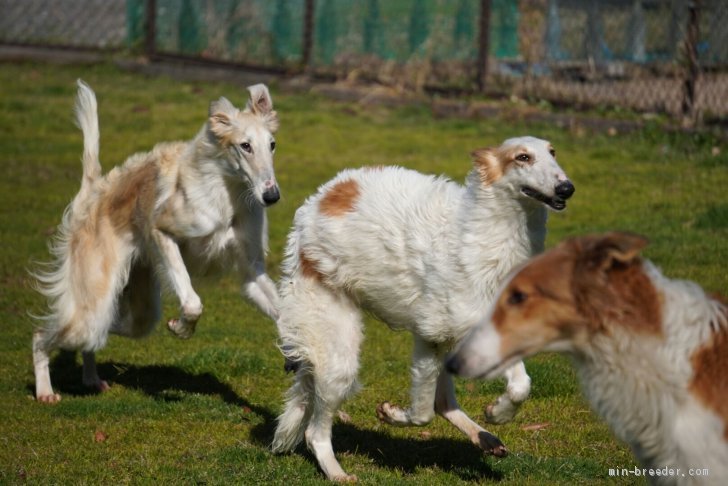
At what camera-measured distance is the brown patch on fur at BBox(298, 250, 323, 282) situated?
5.66 m

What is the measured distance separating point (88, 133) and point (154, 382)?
1.97 m

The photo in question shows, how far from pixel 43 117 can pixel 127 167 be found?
9.56m

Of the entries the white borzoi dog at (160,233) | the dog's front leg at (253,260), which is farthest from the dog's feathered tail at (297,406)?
the dog's front leg at (253,260)

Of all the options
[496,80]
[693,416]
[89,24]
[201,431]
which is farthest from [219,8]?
[693,416]

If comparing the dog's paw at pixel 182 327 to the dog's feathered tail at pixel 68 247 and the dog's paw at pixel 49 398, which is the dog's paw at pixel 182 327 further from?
the dog's paw at pixel 49 398

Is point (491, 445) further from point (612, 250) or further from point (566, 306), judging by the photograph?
point (612, 250)

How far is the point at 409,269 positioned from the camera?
5.55 m

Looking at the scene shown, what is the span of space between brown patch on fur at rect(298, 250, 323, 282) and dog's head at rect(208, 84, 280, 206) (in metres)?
1.04

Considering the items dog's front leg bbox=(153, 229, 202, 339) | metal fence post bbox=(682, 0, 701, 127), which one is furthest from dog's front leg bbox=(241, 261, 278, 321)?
metal fence post bbox=(682, 0, 701, 127)

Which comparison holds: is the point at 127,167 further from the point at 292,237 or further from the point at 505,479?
the point at 505,479

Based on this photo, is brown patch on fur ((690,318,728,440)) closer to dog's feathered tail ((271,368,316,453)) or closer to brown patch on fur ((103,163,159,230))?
dog's feathered tail ((271,368,316,453))

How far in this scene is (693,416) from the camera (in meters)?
3.74

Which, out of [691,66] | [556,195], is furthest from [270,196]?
[691,66]

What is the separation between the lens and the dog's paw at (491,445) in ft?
17.9
